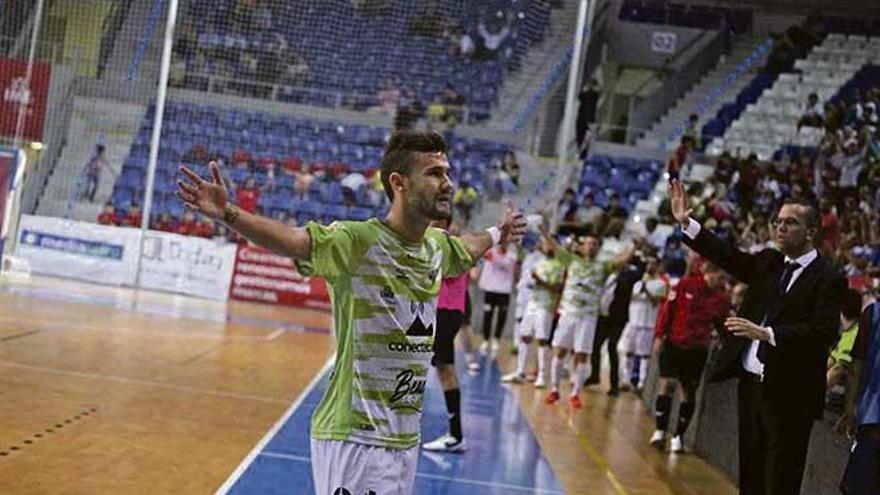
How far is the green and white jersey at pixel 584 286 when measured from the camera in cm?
1302

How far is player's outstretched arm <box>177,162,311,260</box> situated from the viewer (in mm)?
3334

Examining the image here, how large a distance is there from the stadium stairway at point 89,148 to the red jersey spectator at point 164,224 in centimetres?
105

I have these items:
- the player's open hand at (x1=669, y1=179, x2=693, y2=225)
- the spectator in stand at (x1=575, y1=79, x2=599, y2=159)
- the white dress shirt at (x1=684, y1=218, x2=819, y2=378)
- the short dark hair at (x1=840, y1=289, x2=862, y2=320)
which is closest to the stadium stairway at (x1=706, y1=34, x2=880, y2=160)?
the spectator in stand at (x1=575, y1=79, x2=599, y2=159)

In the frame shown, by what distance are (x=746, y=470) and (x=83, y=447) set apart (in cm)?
417

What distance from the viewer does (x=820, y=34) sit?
2805 cm

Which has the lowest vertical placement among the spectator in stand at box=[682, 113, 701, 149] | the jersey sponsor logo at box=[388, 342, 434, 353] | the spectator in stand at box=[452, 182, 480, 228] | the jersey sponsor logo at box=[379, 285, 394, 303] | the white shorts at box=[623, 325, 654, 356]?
the white shorts at box=[623, 325, 654, 356]

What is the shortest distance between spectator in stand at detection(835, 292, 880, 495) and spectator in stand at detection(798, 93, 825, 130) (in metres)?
18.4

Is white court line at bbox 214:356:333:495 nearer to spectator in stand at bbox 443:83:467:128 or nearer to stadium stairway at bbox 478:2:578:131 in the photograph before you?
stadium stairway at bbox 478:2:578:131

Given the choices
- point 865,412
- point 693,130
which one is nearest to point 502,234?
point 865,412

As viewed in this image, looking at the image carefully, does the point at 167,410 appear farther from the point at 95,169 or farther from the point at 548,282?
the point at 95,169

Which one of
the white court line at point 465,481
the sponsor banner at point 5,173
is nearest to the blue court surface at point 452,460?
the white court line at point 465,481

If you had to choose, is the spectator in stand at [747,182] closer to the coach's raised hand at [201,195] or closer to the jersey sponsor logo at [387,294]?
the jersey sponsor logo at [387,294]

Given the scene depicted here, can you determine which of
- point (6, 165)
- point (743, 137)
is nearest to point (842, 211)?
point (743, 137)

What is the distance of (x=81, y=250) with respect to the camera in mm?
21609
